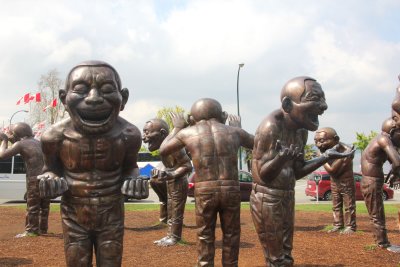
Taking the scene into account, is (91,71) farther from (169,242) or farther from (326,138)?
(326,138)

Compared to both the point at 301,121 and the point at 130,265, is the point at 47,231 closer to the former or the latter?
the point at 130,265

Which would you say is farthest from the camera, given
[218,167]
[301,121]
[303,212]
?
[303,212]

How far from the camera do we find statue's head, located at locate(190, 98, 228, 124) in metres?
5.54

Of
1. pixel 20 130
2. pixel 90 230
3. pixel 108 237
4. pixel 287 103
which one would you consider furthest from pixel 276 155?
pixel 20 130

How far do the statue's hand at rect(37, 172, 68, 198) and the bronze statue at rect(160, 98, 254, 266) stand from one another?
1860mm

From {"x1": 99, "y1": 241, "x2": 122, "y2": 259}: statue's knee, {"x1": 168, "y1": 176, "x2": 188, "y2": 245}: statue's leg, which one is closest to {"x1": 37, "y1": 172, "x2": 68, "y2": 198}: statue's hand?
{"x1": 99, "y1": 241, "x2": 122, "y2": 259}: statue's knee

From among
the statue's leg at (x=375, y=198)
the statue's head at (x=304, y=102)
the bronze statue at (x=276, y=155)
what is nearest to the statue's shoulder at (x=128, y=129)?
the bronze statue at (x=276, y=155)

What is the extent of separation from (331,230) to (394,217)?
3556 mm

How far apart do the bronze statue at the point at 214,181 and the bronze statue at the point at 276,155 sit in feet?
2.12

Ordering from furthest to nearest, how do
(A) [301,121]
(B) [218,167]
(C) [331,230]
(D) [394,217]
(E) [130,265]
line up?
(D) [394,217] → (C) [331,230] → (E) [130,265] → (B) [218,167] → (A) [301,121]

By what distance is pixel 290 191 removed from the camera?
462 centimetres

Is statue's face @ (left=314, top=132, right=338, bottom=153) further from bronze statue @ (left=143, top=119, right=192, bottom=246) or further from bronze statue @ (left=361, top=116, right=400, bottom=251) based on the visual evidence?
bronze statue @ (left=143, top=119, right=192, bottom=246)

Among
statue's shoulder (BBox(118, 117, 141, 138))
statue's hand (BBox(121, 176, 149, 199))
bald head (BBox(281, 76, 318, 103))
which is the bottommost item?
statue's hand (BBox(121, 176, 149, 199))

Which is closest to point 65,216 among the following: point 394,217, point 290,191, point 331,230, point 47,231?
point 290,191
